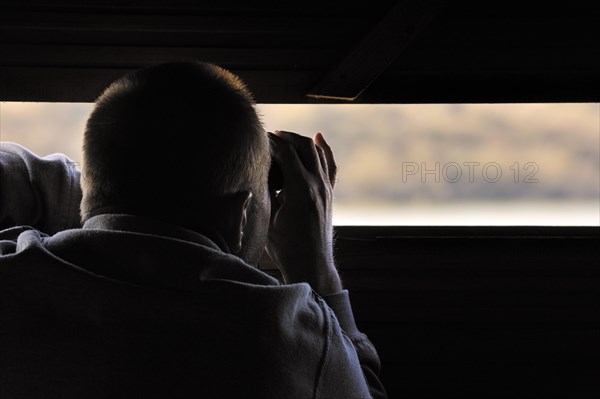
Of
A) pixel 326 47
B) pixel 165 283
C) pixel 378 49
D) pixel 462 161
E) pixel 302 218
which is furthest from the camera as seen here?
pixel 462 161

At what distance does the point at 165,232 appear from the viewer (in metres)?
0.73

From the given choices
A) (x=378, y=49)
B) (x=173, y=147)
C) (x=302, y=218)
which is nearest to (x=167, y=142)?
(x=173, y=147)

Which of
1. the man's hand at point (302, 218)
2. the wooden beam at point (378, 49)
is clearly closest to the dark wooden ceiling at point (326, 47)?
the wooden beam at point (378, 49)

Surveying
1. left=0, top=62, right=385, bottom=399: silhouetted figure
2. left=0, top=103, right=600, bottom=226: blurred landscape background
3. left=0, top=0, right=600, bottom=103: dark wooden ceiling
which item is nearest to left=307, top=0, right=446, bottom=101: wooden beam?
left=0, top=0, right=600, bottom=103: dark wooden ceiling

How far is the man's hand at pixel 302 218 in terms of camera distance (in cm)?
92

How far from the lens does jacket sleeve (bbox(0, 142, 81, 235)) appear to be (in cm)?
94

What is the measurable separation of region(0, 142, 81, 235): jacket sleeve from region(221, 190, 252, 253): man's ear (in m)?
0.33

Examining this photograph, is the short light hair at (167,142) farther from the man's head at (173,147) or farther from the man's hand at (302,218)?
the man's hand at (302,218)

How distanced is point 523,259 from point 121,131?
95.6 inches

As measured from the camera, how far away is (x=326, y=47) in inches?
96.4

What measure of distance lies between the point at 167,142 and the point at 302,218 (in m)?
0.28

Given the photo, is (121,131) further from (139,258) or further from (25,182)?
(25,182)

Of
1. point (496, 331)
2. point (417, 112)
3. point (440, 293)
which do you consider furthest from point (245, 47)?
point (496, 331)

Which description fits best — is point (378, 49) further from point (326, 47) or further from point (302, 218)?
point (302, 218)
